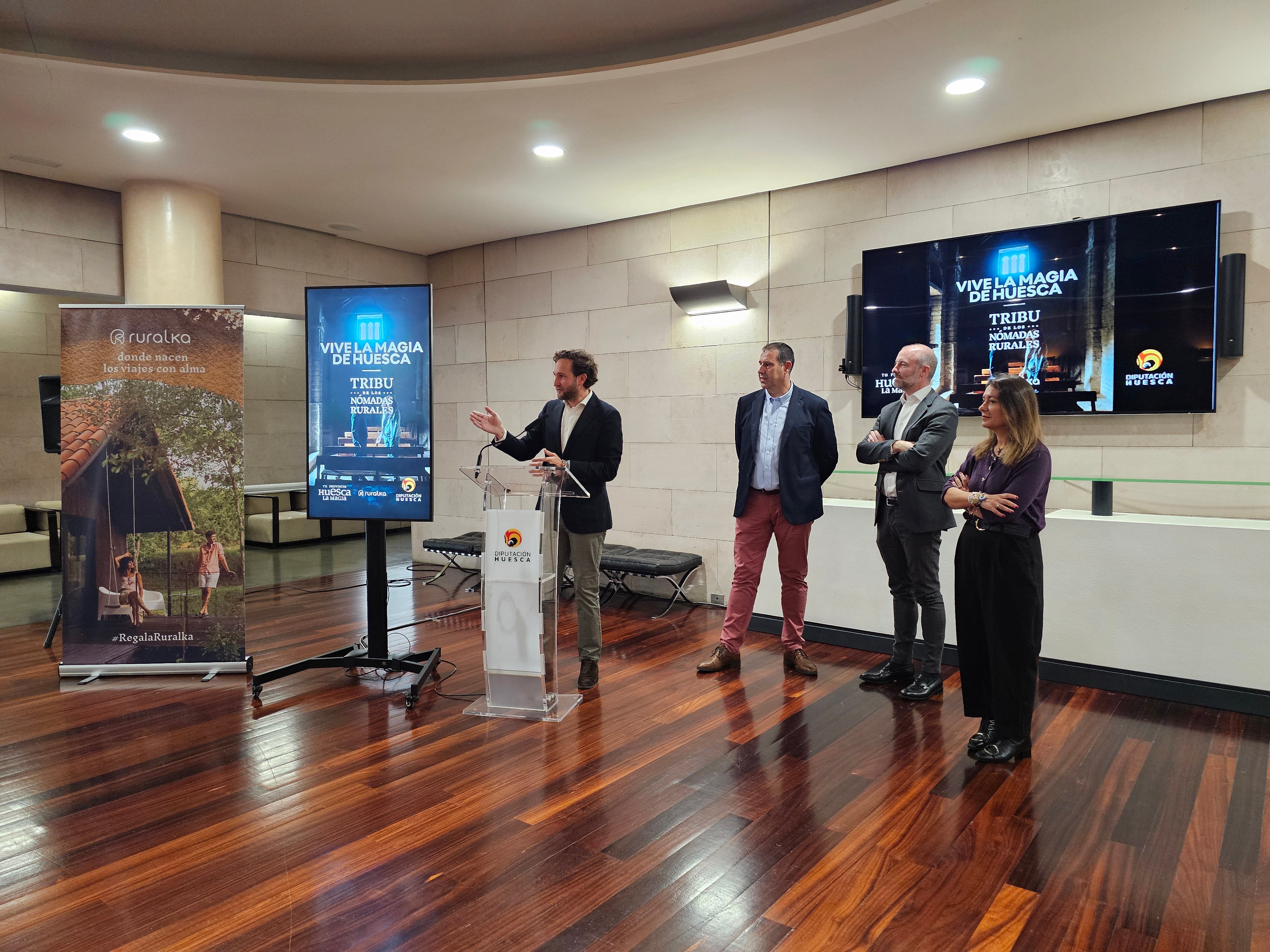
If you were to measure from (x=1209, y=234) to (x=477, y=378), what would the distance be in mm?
5763

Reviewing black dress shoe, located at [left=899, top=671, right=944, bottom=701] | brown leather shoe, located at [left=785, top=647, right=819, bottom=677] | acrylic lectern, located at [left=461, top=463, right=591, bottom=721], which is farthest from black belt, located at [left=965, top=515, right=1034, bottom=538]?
acrylic lectern, located at [left=461, top=463, right=591, bottom=721]

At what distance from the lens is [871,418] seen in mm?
5453

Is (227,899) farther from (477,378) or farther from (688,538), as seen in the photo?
(477,378)

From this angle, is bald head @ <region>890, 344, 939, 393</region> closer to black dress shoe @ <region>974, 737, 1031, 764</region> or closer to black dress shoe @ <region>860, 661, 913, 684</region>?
black dress shoe @ <region>860, 661, 913, 684</region>

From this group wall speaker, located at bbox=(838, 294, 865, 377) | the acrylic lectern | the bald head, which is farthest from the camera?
wall speaker, located at bbox=(838, 294, 865, 377)

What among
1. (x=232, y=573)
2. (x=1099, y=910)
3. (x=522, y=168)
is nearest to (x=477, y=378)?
(x=522, y=168)

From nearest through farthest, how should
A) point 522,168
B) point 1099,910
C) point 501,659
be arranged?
point 1099,910 < point 501,659 < point 522,168

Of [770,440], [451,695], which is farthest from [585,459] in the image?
[451,695]

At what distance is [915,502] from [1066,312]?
5.74 feet

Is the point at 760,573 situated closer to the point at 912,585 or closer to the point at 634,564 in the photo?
the point at 912,585

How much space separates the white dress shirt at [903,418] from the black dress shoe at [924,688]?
92 centimetres

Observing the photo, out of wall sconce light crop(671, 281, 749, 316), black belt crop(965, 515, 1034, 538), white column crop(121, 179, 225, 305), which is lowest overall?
black belt crop(965, 515, 1034, 538)

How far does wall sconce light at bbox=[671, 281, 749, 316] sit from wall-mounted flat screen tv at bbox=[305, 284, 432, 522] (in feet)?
7.95

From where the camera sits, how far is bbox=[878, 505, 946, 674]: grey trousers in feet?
13.0
